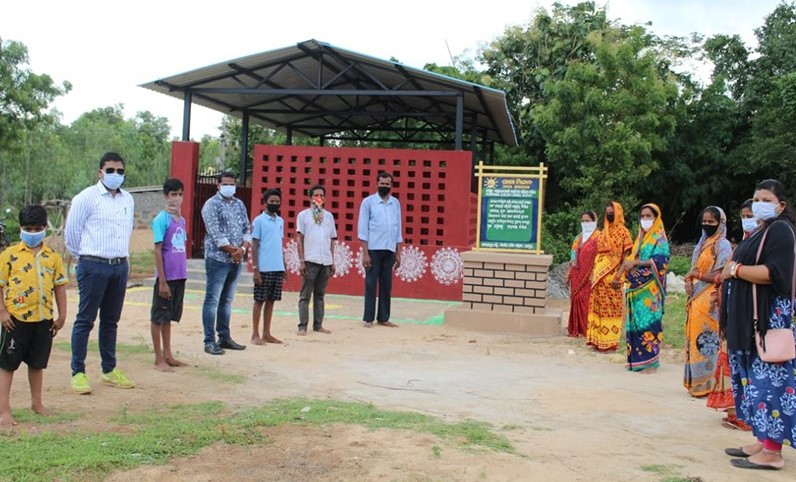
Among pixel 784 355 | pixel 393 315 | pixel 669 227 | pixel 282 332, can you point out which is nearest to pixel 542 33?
pixel 669 227

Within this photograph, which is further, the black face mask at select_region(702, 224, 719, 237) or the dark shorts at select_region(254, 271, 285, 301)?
the dark shorts at select_region(254, 271, 285, 301)

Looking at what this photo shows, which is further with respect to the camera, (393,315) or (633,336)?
(393,315)

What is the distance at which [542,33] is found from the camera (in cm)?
2336

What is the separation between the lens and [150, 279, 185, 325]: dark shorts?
625cm

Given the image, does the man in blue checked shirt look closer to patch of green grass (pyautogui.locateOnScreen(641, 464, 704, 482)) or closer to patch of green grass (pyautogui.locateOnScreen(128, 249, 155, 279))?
patch of green grass (pyautogui.locateOnScreen(641, 464, 704, 482))

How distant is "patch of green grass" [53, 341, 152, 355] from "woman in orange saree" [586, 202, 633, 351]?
15.8ft

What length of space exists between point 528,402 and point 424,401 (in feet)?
2.67

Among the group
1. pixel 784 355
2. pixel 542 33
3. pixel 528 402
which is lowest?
pixel 528 402

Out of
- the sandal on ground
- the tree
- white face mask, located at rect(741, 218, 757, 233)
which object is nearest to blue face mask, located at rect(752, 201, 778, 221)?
white face mask, located at rect(741, 218, 757, 233)

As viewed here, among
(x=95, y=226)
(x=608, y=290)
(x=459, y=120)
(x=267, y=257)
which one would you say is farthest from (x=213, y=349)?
(x=459, y=120)

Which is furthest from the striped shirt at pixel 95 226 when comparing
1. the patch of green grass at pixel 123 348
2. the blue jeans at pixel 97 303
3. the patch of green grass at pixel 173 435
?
the patch of green grass at pixel 123 348

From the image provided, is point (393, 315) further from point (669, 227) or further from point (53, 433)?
point (669, 227)

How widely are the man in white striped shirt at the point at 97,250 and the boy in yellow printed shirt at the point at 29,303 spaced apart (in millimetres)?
491

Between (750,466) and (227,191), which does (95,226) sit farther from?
(750,466)
